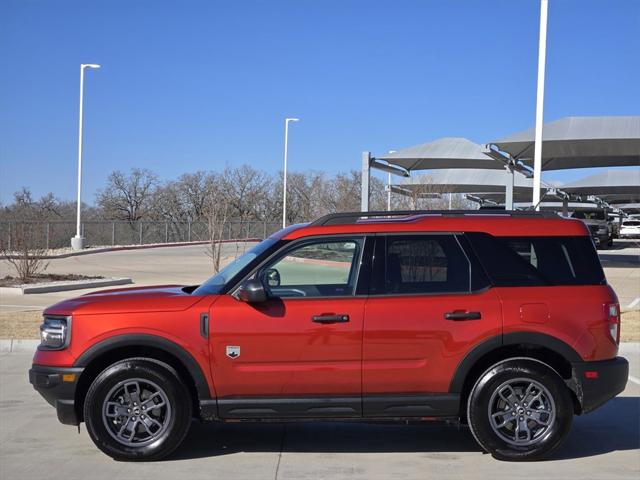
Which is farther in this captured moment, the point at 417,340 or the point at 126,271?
the point at 126,271

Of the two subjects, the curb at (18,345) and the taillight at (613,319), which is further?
the curb at (18,345)

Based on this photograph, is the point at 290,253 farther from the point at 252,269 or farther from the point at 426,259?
the point at 426,259

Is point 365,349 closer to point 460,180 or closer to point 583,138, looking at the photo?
point 583,138

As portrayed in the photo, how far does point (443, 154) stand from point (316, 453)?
24.6 metres

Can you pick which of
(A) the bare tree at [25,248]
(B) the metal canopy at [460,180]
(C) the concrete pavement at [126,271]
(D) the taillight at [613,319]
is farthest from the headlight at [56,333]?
(B) the metal canopy at [460,180]

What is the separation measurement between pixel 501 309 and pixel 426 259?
0.70 m

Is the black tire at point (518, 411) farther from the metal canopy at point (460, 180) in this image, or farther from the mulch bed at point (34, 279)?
the metal canopy at point (460, 180)

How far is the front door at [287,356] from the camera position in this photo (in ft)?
17.5

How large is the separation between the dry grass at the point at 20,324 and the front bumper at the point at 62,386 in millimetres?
5482

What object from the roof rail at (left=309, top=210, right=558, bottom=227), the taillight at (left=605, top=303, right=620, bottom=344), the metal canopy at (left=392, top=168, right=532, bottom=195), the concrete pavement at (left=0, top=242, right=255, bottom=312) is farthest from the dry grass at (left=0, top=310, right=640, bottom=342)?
the metal canopy at (left=392, top=168, right=532, bottom=195)

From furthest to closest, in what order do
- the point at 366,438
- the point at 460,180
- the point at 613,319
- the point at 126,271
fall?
the point at 460,180 < the point at 126,271 < the point at 366,438 < the point at 613,319

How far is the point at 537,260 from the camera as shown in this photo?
5695mm

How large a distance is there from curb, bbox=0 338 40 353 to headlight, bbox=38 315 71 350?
16.5ft

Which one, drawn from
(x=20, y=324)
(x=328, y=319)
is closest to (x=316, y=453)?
(x=328, y=319)
